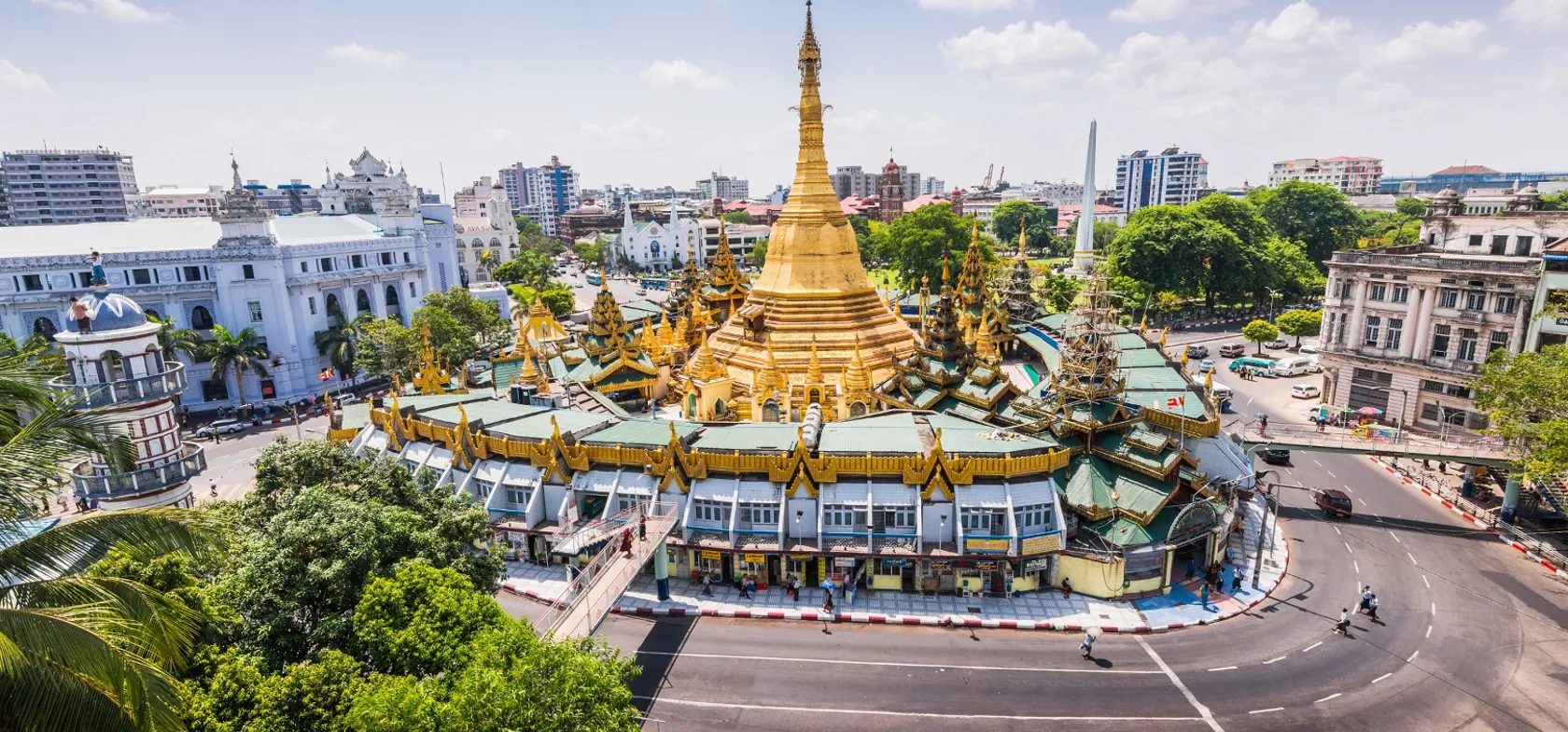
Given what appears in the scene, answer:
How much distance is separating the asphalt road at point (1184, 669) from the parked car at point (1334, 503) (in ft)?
18.6

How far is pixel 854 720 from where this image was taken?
2500 cm

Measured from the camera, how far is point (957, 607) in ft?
106

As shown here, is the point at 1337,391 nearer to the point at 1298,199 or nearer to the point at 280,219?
the point at 1298,199

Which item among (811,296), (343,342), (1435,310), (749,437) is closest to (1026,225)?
(1435,310)

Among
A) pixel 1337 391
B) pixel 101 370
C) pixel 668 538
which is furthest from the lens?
pixel 1337 391

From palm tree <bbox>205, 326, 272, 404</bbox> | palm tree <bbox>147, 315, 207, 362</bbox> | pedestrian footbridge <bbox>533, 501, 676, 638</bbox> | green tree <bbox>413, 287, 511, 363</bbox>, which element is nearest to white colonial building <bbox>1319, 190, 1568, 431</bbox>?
pedestrian footbridge <bbox>533, 501, 676, 638</bbox>

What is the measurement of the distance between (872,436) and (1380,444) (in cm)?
2803

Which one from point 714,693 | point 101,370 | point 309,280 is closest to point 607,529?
point 714,693

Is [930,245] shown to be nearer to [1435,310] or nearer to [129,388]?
[1435,310]

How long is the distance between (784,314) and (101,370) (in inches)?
1374

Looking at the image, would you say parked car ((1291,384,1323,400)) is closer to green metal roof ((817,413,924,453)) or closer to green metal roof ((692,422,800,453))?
green metal roof ((817,413,924,453))

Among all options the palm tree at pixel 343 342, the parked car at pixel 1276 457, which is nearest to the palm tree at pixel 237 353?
the palm tree at pixel 343 342

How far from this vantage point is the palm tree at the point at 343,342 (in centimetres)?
6875

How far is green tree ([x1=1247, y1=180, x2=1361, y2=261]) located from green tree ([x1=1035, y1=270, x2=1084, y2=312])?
43.4m
